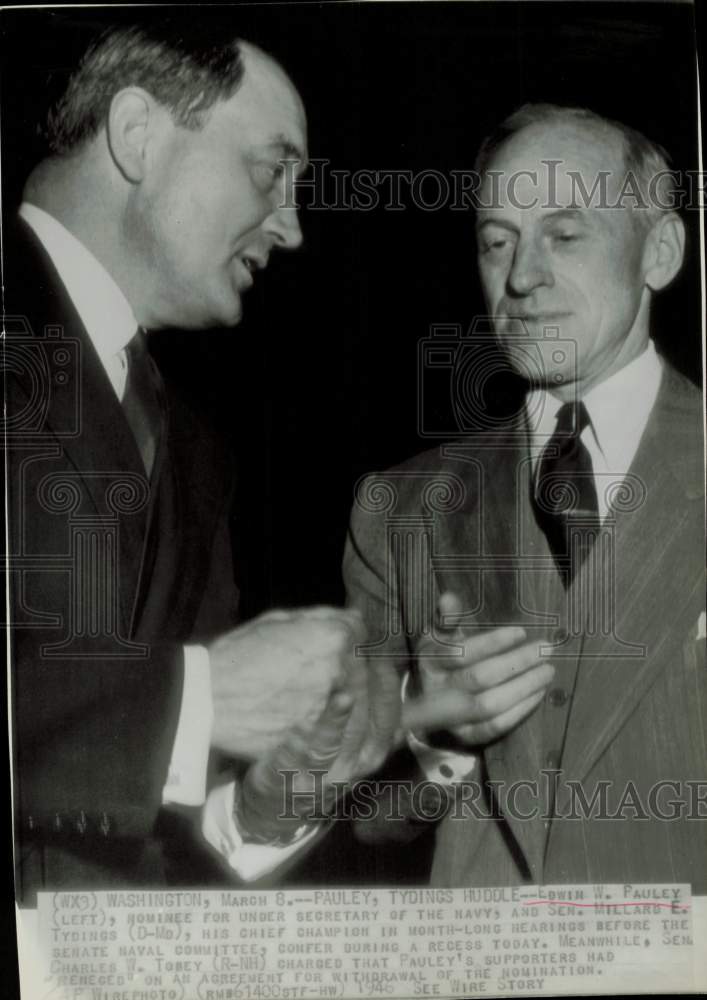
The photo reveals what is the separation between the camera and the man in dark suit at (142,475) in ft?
10.8

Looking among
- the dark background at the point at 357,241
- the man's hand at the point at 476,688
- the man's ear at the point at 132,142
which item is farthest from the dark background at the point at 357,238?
the man's hand at the point at 476,688

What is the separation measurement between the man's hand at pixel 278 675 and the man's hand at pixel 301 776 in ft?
0.09

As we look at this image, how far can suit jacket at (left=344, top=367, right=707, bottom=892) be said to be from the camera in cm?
331

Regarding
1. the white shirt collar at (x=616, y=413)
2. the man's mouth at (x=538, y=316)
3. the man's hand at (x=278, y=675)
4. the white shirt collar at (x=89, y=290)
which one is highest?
the white shirt collar at (x=89, y=290)

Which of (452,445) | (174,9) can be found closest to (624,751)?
(452,445)

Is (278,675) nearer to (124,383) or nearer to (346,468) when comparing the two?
(346,468)

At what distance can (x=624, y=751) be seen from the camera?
3322 millimetres

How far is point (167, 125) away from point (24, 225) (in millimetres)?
446

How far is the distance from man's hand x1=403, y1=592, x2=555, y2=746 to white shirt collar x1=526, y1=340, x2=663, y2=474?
49cm

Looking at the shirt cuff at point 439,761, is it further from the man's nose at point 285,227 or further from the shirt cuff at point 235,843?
the man's nose at point 285,227

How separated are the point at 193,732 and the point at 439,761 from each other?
63 cm

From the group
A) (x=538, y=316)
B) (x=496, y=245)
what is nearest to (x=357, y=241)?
(x=496, y=245)

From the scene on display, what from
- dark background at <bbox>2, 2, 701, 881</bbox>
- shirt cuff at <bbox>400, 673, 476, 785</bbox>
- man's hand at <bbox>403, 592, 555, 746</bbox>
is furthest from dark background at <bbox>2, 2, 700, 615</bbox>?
shirt cuff at <bbox>400, 673, 476, 785</bbox>

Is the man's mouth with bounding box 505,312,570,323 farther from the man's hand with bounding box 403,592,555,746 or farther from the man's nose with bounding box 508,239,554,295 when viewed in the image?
the man's hand with bounding box 403,592,555,746
